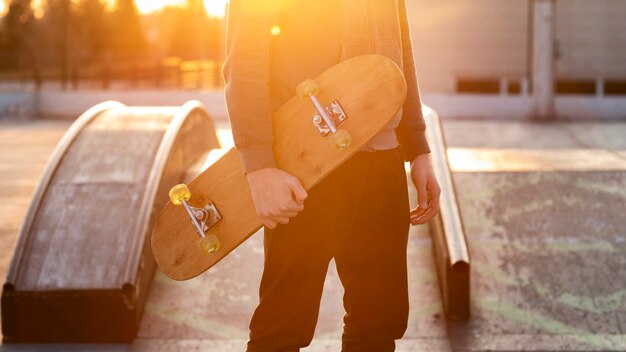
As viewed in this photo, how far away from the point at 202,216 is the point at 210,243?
10 centimetres

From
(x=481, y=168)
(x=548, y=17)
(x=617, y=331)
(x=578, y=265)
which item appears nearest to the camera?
(x=617, y=331)

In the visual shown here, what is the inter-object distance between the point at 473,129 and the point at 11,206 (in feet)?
32.7

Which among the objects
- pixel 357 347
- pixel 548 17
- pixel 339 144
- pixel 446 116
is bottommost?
pixel 446 116

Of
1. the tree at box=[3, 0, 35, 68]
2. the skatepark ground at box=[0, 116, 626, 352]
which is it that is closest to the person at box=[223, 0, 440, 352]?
the skatepark ground at box=[0, 116, 626, 352]

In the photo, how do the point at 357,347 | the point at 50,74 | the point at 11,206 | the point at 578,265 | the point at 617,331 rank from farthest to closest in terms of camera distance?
the point at 50,74 < the point at 11,206 < the point at 578,265 < the point at 617,331 < the point at 357,347

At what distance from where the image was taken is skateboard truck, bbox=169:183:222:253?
230 centimetres

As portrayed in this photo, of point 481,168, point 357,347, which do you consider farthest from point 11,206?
point 357,347

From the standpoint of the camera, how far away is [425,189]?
2.53 metres

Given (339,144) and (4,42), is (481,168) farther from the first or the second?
(4,42)

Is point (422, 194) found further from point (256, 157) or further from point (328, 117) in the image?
point (256, 157)

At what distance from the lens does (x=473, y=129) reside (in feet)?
48.9

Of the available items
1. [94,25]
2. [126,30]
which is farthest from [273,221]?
[126,30]

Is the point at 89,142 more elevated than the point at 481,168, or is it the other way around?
the point at 89,142

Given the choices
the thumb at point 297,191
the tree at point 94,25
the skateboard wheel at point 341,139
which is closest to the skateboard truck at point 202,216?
the thumb at point 297,191
